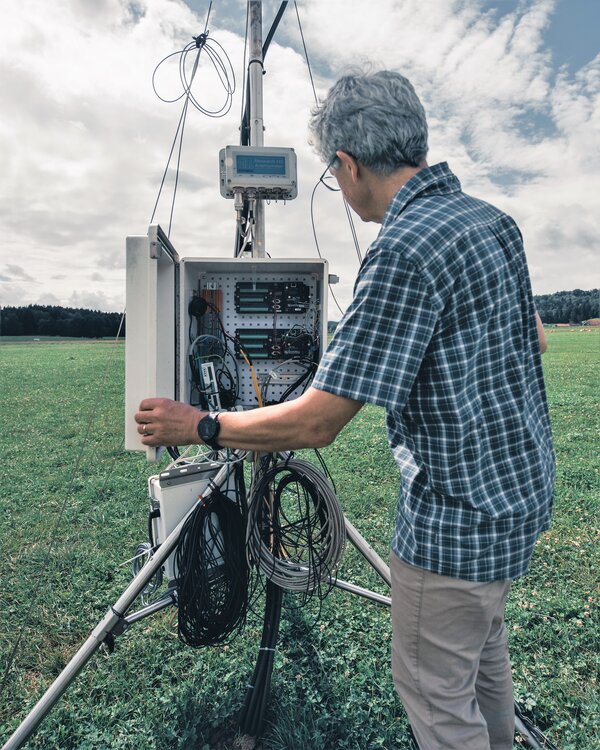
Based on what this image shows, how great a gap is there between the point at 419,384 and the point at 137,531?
3199mm

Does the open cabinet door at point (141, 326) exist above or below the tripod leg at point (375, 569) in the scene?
above

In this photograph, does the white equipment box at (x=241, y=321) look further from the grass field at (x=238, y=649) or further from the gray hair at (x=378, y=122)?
the gray hair at (x=378, y=122)

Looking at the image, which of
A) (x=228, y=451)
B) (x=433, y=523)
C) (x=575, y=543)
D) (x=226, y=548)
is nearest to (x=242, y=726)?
(x=226, y=548)

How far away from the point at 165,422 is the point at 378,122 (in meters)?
0.92

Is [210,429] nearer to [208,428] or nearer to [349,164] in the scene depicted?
[208,428]

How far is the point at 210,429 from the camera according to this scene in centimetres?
137

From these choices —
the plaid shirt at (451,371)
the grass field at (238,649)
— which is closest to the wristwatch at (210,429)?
the plaid shirt at (451,371)

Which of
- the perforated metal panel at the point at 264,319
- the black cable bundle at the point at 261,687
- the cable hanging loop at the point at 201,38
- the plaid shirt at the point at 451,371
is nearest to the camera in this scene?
the plaid shirt at the point at 451,371

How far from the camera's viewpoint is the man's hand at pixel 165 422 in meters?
1.45

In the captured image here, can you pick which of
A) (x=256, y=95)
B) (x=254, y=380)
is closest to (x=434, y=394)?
(x=254, y=380)

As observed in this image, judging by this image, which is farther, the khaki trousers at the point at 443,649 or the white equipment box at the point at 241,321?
the white equipment box at the point at 241,321

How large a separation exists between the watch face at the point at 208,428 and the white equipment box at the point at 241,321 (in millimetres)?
680

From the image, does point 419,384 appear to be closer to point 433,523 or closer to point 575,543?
point 433,523

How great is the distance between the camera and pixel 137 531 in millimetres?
3824
